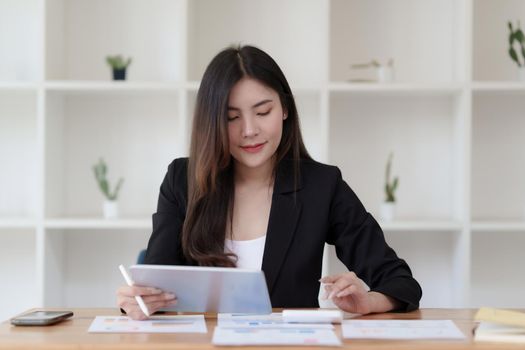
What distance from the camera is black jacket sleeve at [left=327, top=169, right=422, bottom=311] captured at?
6.88 ft

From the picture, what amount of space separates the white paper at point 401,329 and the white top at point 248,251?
1.88 ft

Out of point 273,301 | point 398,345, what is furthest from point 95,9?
point 398,345

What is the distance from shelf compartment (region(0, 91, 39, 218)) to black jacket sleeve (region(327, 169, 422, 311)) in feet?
6.85

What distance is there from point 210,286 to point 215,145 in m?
0.56

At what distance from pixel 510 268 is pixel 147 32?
7.50ft

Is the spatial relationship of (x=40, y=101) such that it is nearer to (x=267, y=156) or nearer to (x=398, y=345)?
(x=267, y=156)

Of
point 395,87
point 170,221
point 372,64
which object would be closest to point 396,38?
point 372,64

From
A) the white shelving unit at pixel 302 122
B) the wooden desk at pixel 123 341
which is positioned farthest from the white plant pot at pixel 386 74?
the wooden desk at pixel 123 341

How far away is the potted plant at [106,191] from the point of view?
3650 mm

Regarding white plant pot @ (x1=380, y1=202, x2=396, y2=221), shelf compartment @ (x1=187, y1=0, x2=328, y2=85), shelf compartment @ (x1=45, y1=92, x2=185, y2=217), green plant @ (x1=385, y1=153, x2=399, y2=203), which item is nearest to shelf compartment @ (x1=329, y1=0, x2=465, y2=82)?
shelf compartment @ (x1=187, y1=0, x2=328, y2=85)

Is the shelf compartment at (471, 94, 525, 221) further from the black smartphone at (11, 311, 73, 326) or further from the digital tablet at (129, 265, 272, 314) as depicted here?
the black smartphone at (11, 311, 73, 326)

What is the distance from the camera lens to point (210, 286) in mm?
1785

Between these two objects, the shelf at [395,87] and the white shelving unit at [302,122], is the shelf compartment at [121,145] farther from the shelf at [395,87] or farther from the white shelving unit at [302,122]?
the shelf at [395,87]

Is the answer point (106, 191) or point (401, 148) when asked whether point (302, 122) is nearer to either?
point (401, 148)
